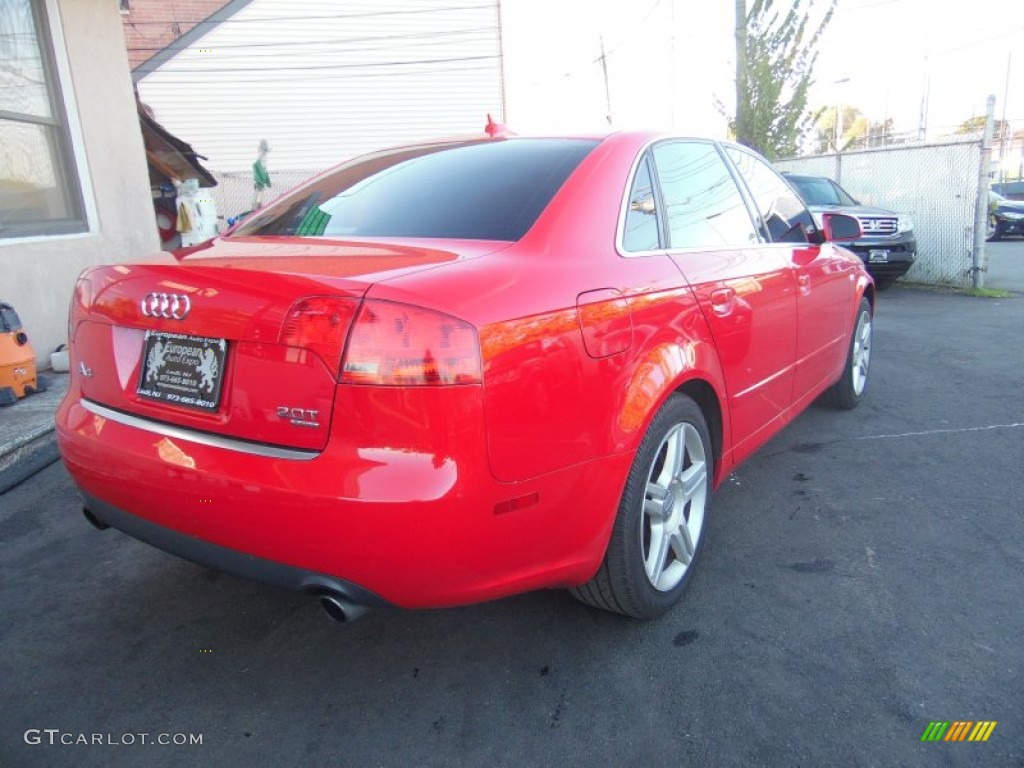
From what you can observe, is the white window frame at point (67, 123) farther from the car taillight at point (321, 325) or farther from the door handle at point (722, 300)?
the door handle at point (722, 300)

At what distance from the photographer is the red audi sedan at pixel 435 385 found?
6.14ft

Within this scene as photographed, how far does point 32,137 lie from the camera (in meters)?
6.20

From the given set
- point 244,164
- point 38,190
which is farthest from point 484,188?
point 244,164

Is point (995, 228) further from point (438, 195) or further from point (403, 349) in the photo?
point (403, 349)

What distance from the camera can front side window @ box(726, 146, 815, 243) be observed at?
370 centimetres

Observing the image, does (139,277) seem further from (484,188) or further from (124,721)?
(124,721)

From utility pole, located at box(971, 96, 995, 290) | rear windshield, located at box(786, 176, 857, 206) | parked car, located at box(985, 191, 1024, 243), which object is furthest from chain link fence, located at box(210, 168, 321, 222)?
parked car, located at box(985, 191, 1024, 243)

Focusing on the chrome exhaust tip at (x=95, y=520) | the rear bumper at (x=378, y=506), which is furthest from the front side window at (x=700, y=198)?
the chrome exhaust tip at (x=95, y=520)

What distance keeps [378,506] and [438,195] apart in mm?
1275

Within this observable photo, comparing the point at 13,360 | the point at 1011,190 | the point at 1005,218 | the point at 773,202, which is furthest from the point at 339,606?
the point at 1011,190

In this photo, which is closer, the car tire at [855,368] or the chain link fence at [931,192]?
the car tire at [855,368]

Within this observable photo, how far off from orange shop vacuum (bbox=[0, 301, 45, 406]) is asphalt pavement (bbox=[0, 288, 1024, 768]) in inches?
67.4

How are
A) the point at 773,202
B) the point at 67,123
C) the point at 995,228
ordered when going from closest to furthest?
1. the point at 773,202
2. the point at 67,123
3. the point at 995,228

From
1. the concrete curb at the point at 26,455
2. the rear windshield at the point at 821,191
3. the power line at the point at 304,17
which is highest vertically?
the power line at the point at 304,17
